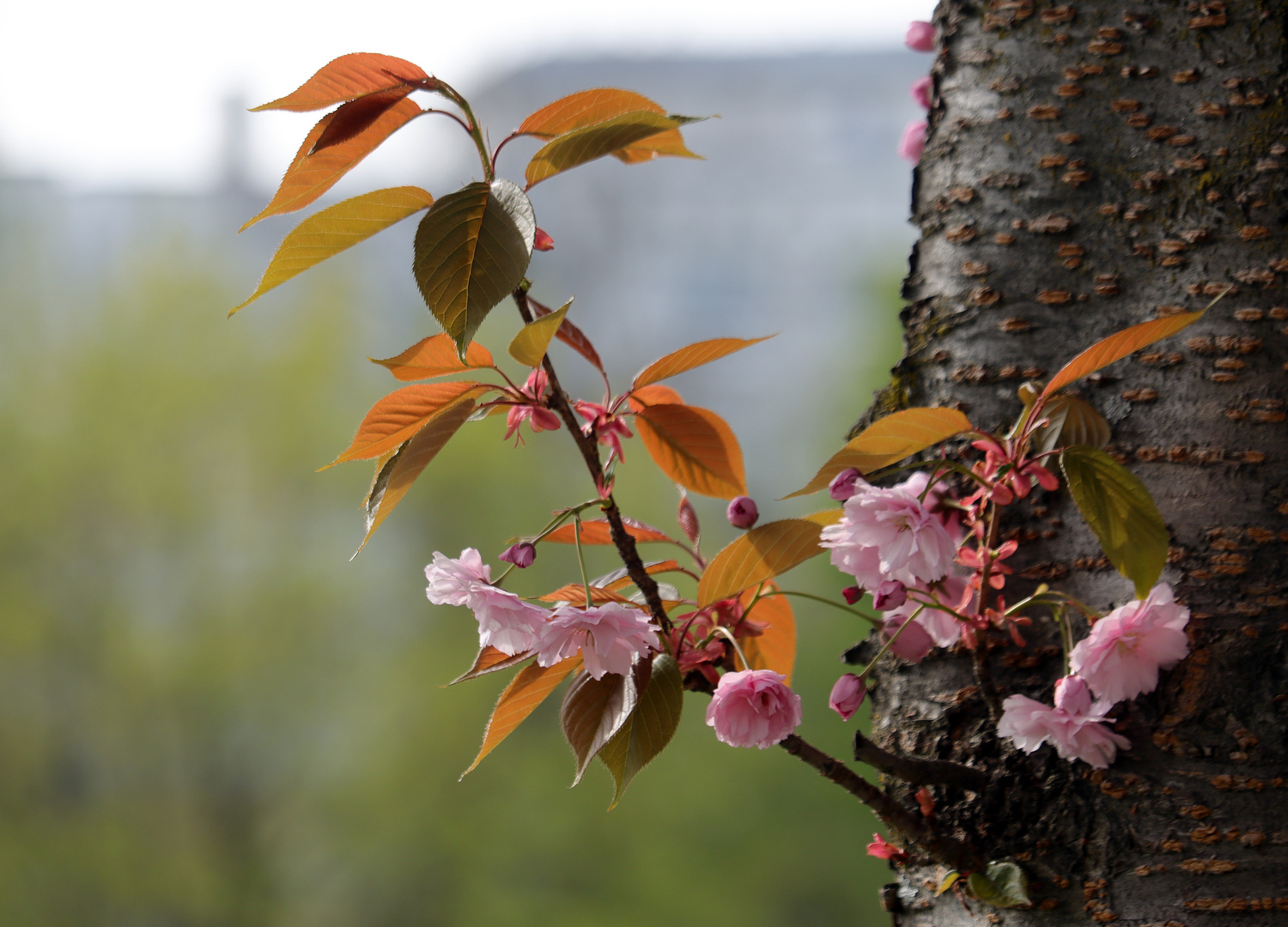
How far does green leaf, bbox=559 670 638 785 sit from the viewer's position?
0.31 meters

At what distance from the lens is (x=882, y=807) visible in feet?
1.23

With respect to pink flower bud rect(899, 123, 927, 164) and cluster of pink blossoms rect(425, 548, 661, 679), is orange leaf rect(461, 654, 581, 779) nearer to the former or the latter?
cluster of pink blossoms rect(425, 548, 661, 679)

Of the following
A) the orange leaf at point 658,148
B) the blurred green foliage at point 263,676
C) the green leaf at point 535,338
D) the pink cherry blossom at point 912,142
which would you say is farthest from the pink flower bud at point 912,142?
the blurred green foliage at point 263,676

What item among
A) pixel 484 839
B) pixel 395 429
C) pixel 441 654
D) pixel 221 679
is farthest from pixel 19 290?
pixel 395 429

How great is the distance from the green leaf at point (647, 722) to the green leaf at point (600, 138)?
0.56 feet

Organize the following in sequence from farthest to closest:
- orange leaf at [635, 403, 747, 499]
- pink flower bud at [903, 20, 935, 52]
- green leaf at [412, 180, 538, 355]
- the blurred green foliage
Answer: the blurred green foliage → pink flower bud at [903, 20, 935, 52] → orange leaf at [635, 403, 747, 499] → green leaf at [412, 180, 538, 355]

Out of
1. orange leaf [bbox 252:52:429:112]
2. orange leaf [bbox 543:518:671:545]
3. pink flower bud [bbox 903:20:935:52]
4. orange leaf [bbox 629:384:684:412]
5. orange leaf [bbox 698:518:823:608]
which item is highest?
pink flower bud [bbox 903:20:935:52]

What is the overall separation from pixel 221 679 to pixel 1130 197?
16.7ft

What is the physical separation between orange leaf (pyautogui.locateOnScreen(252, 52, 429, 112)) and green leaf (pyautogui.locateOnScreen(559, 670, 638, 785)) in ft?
0.70

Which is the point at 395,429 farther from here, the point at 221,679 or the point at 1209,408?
the point at 221,679

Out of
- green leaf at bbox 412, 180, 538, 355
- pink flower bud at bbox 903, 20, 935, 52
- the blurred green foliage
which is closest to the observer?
green leaf at bbox 412, 180, 538, 355

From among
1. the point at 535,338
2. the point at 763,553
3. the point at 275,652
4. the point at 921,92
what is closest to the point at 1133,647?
the point at 763,553

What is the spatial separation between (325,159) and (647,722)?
221 millimetres

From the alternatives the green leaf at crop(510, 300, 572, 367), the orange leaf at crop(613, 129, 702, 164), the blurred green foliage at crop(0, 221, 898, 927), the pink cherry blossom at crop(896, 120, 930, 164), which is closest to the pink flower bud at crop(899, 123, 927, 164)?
the pink cherry blossom at crop(896, 120, 930, 164)
